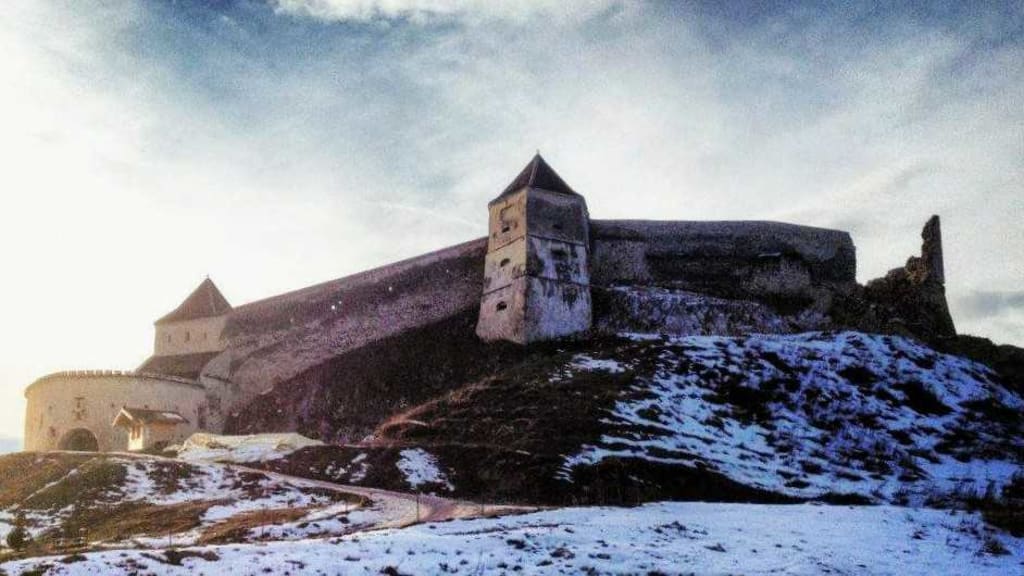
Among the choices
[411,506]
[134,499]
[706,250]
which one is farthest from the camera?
[706,250]

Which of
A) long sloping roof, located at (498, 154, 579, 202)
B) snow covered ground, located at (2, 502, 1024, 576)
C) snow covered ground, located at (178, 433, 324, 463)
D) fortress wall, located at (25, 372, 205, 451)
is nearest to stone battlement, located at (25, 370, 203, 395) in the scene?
fortress wall, located at (25, 372, 205, 451)

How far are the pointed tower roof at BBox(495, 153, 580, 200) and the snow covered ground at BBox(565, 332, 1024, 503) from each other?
7.79m

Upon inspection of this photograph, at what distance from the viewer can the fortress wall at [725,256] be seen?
3784cm

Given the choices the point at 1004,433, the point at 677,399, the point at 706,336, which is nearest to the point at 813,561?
the point at 677,399

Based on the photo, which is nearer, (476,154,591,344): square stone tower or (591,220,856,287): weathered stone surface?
(476,154,591,344): square stone tower

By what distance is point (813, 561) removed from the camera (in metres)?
10.8

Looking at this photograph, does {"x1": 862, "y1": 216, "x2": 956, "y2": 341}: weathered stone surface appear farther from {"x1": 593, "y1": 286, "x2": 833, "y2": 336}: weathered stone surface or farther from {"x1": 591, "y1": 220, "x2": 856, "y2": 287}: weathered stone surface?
{"x1": 593, "y1": 286, "x2": 833, "y2": 336}: weathered stone surface

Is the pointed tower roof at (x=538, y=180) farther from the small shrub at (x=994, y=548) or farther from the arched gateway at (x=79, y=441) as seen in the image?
the small shrub at (x=994, y=548)

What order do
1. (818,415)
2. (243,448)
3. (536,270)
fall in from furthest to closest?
(536,270)
(818,415)
(243,448)

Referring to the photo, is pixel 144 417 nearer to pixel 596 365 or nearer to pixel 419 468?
pixel 419 468

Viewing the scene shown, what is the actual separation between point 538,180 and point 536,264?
405 centimetres

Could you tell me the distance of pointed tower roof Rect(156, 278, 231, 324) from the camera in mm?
42844

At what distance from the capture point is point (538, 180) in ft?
117

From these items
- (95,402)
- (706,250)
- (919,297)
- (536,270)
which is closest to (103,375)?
(95,402)
